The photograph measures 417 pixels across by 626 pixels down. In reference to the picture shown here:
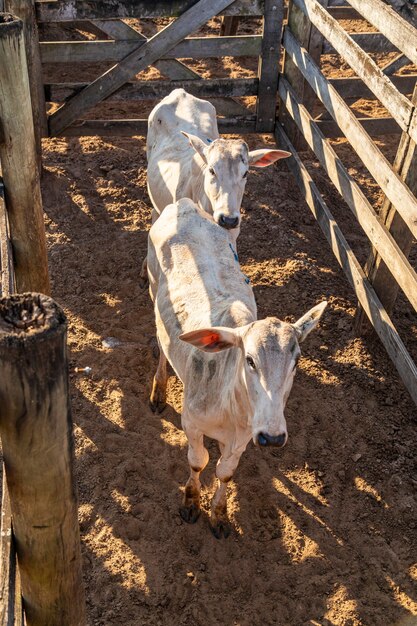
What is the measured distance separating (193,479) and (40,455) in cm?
277

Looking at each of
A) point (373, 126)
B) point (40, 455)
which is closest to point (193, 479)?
point (40, 455)

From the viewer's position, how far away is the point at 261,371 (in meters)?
3.64

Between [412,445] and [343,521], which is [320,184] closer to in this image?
[412,445]

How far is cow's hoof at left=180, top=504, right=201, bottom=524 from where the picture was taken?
4754 millimetres

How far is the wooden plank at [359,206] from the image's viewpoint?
16.5 feet

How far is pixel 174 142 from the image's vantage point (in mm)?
6914

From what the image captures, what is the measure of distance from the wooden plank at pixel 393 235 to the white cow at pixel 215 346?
135 centimetres

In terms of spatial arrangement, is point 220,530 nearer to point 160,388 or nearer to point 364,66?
point 160,388

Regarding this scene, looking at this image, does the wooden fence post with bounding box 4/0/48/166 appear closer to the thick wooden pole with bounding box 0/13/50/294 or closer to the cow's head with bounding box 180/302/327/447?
the thick wooden pole with bounding box 0/13/50/294

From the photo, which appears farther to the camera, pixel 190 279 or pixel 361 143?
pixel 361 143

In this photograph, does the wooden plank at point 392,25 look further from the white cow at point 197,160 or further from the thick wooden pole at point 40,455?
the thick wooden pole at point 40,455

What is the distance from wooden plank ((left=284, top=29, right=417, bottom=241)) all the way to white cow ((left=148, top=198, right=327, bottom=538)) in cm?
129

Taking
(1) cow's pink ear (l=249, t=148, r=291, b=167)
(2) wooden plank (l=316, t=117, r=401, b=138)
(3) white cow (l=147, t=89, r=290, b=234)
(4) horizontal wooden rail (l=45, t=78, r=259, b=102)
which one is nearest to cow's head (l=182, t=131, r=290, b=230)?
(3) white cow (l=147, t=89, r=290, b=234)

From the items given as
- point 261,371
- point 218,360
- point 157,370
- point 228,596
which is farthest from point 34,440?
point 157,370
